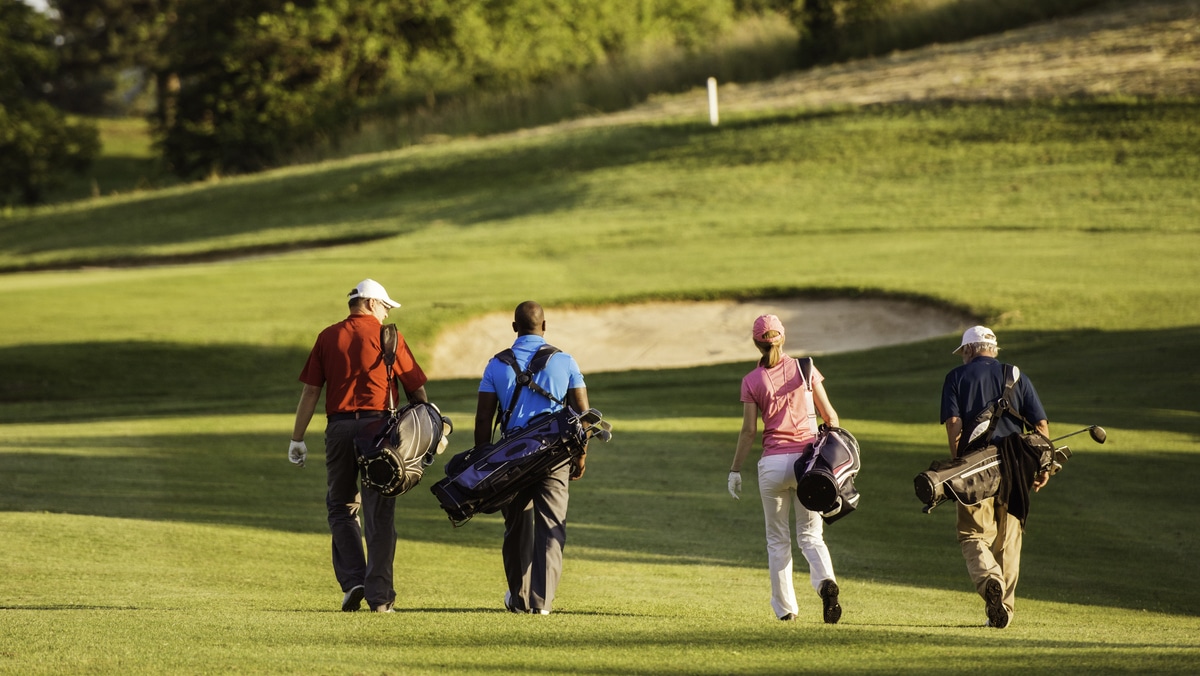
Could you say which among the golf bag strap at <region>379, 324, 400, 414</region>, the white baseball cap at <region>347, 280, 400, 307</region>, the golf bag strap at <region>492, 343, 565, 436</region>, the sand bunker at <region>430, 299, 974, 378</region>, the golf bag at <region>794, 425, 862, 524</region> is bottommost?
the sand bunker at <region>430, 299, 974, 378</region>

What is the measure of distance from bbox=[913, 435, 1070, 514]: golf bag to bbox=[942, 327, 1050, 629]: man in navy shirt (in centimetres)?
13

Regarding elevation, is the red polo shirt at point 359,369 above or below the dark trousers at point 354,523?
above

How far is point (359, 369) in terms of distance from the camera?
364 inches

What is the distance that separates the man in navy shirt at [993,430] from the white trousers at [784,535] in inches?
45.0

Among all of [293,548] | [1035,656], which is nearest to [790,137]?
[293,548]

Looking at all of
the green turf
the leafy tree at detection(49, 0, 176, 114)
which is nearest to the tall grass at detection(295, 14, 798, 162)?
the green turf

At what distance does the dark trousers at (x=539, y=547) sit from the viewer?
909 centimetres

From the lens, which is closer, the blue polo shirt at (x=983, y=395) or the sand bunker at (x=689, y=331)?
the blue polo shirt at (x=983, y=395)

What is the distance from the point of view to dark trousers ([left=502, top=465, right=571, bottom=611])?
9086mm

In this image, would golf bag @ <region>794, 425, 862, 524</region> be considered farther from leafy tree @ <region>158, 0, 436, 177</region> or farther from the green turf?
leafy tree @ <region>158, 0, 436, 177</region>

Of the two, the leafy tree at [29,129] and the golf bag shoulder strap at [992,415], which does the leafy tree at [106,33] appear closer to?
the leafy tree at [29,129]

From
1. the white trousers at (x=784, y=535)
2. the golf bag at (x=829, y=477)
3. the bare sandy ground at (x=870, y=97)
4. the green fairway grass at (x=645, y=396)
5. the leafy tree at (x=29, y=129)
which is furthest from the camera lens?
the leafy tree at (x=29, y=129)

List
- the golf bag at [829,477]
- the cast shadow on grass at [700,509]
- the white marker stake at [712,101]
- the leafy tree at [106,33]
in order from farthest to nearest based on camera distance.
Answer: the leafy tree at [106,33], the white marker stake at [712,101], the cast shadow on grass at [700,509], the golf bag at [829,477]

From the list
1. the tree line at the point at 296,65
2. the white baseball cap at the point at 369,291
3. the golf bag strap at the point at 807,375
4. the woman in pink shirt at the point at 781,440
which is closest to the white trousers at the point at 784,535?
the woman in pink shirt at the point at 781,440
